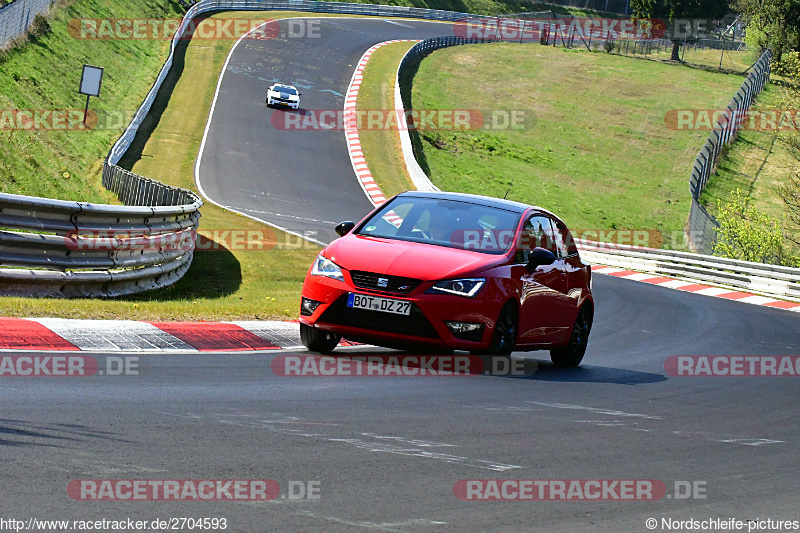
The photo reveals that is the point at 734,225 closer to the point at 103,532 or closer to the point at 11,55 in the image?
the point at 11,55

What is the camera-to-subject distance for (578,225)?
42.8 meters

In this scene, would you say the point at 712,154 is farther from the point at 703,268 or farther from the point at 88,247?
the point at 88,247

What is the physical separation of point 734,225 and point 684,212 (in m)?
12.3

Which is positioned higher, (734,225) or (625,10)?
(625,10)

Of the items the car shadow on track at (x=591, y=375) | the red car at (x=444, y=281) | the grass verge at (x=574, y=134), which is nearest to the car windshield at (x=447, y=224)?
the red car at (x=444, y=281)

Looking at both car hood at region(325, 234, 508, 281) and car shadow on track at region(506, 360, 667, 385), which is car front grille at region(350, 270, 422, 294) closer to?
car hood at region(325, 234, 508, 281)

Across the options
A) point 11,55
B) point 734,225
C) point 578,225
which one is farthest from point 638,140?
point 11,55

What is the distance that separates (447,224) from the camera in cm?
1055

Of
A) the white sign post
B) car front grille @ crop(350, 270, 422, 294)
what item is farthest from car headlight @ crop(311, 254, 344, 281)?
the white sign post

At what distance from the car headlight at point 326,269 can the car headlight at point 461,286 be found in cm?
85

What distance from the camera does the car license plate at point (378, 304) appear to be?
9.27 metres

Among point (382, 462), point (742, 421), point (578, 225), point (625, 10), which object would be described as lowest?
point (578, 225)

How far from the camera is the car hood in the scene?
941 cm

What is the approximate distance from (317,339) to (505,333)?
1715mm
